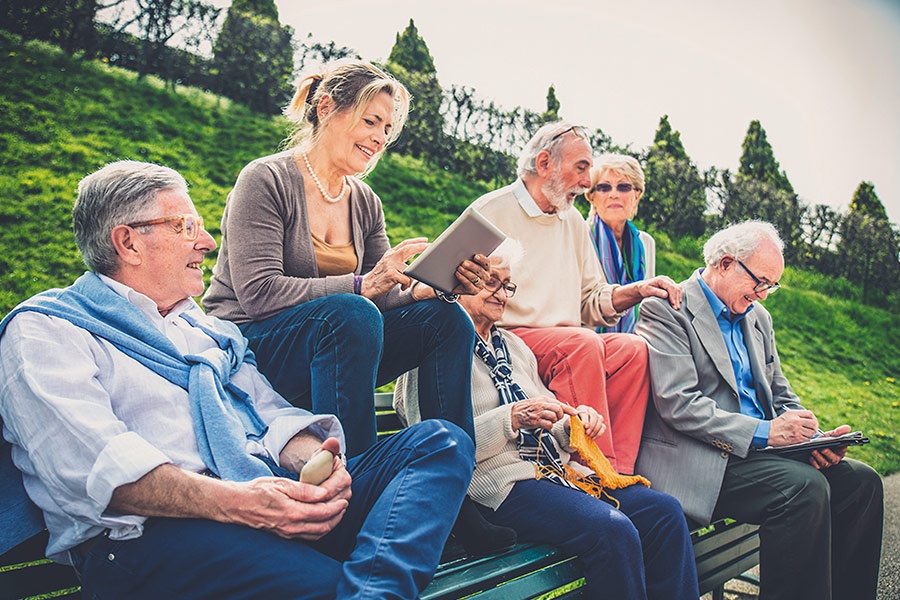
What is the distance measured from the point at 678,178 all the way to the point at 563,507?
1054cm

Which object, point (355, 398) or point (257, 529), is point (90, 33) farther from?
point (257, 529)

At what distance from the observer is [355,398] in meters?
2.31

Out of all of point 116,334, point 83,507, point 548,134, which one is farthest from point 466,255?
point 548,134

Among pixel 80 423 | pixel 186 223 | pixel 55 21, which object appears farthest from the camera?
pixel 55 21

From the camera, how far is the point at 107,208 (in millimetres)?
2004

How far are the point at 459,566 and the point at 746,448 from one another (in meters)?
1.85

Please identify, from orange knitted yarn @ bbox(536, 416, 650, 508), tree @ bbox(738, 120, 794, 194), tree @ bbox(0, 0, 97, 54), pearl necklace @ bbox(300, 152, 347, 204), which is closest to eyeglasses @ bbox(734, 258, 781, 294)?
orange knitted yarn @ bbox(536, 416, 650, 508)

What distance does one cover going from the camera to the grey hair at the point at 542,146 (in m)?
4.23

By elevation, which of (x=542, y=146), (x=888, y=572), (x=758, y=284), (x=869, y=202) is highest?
(x=869, y=202)

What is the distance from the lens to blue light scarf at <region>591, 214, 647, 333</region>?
501 cm

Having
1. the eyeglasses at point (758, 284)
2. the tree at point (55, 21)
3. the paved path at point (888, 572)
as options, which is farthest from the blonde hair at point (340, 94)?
the tree at point (55, 21)

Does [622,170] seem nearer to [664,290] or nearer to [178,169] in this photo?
[664,290]

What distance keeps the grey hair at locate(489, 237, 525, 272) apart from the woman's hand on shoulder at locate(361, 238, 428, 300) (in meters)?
0.65

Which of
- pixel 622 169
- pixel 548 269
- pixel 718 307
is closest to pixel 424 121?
pixel 622 169
